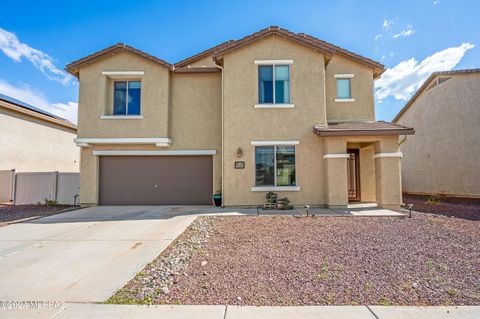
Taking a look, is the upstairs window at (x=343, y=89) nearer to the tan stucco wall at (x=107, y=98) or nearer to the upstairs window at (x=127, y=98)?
the tan stucco wall at (x=107, y=98)

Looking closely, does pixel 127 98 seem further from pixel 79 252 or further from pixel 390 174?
pixel 390 174

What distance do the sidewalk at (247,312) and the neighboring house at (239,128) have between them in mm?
7649

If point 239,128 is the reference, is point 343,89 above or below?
above

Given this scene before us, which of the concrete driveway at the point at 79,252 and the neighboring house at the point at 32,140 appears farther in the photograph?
the neighboring house at the point at 32,140

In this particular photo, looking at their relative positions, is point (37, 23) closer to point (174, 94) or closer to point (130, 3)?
point (130, 3)

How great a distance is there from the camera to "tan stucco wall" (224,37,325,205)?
447 inches

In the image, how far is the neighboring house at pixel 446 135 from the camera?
1495 centimetres

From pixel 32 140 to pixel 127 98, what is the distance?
357 inches

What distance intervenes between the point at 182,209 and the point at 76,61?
8674 mm

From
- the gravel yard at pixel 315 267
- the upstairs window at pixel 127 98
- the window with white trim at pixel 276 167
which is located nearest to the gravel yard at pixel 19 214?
the upstairs window at pixel 127 98

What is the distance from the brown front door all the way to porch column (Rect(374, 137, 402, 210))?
2.74m

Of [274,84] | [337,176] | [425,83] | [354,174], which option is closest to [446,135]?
[425,83]

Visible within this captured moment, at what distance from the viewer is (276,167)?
11.5 metres

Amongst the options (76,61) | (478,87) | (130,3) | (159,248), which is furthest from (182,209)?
(478,87)
